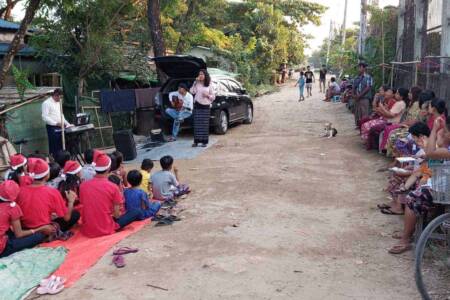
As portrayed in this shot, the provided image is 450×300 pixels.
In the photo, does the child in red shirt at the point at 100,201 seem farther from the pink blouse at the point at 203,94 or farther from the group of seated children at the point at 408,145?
the pink blouse at the point at 203,94

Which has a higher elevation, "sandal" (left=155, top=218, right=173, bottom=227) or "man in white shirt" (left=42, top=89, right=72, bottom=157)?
"man in white shirt" (left=42, top=89, right=72, bottom=157)

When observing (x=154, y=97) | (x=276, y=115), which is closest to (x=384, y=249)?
(x=154, y=97)

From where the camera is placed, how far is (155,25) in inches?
568

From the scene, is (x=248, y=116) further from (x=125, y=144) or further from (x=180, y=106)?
(x=125, y=144)

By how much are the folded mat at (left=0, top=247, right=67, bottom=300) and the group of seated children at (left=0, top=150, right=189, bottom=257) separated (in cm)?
32

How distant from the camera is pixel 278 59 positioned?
111 ft

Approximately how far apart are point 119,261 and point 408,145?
463 centimetres

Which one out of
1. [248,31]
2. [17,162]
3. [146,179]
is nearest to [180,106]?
[146,179]

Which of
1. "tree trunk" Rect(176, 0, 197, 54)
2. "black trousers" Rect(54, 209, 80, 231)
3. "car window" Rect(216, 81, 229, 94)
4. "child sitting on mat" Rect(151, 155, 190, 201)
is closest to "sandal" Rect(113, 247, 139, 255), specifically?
"black trousers" Rect(54, 209, 80, 231)

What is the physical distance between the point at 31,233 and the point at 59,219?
0.48 meters

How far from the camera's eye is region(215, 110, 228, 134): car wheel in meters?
13.1

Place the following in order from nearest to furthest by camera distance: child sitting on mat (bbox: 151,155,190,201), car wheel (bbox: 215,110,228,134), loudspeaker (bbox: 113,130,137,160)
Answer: child sitting on mat (bbox: 151,155,190,201), loudspeaker (bbox: 113,130,137,160), car wheel (bbox: 215,110,228,134)

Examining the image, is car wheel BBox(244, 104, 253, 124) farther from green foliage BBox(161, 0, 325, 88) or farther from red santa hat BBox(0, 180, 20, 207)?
red santa hat BBox(0, 180, 20, 207)


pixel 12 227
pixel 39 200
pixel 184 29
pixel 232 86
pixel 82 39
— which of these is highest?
pixel 184 29
